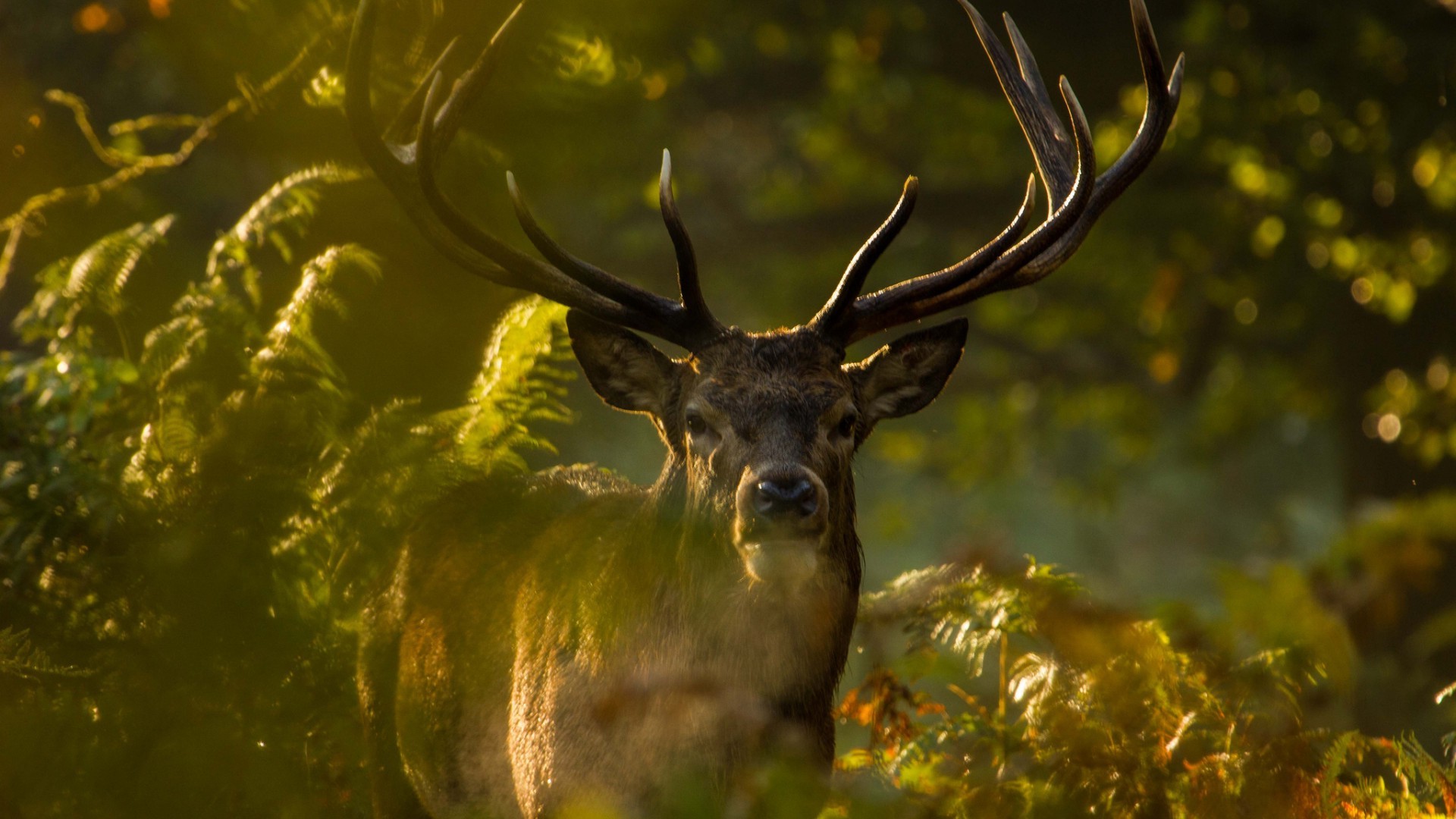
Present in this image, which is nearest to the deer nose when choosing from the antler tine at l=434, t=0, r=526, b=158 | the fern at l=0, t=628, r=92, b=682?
the antler tine at l=434, t=0, r=526, b=158

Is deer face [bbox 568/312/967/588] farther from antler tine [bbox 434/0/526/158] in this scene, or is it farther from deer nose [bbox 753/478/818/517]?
antler tine [bbox 434/0/526/158]

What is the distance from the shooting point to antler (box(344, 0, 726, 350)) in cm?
418

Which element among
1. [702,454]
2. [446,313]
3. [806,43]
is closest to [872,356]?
[702,454]

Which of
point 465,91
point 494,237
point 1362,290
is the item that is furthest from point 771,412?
point 1362,290

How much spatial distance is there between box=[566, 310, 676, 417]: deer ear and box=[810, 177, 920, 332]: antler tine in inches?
18.9

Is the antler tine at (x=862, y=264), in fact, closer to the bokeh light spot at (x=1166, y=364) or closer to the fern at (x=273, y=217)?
the fern at (x=273, y=217)

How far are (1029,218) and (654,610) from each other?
1.61 metres

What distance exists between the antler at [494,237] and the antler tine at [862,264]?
0.31 m

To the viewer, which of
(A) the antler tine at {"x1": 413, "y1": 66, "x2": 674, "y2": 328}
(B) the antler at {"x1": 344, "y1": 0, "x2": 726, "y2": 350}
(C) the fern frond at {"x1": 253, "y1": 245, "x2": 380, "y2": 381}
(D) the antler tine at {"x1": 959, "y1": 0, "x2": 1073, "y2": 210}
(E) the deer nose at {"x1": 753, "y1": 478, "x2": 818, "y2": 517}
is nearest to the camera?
(E) the deer nose at {"x1": 753, "y1": 478, "x2": 818, "y2": 517}

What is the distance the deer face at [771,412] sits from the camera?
3670 mm

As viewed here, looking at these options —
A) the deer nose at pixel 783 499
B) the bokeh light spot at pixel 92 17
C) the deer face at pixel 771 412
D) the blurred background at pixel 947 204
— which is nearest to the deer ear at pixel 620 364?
the deer face at pixel 771 412

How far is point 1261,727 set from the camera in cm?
381

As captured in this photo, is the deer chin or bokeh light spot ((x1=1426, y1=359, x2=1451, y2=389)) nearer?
the deer chin

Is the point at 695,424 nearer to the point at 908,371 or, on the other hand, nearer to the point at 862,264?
the point at 862,264
